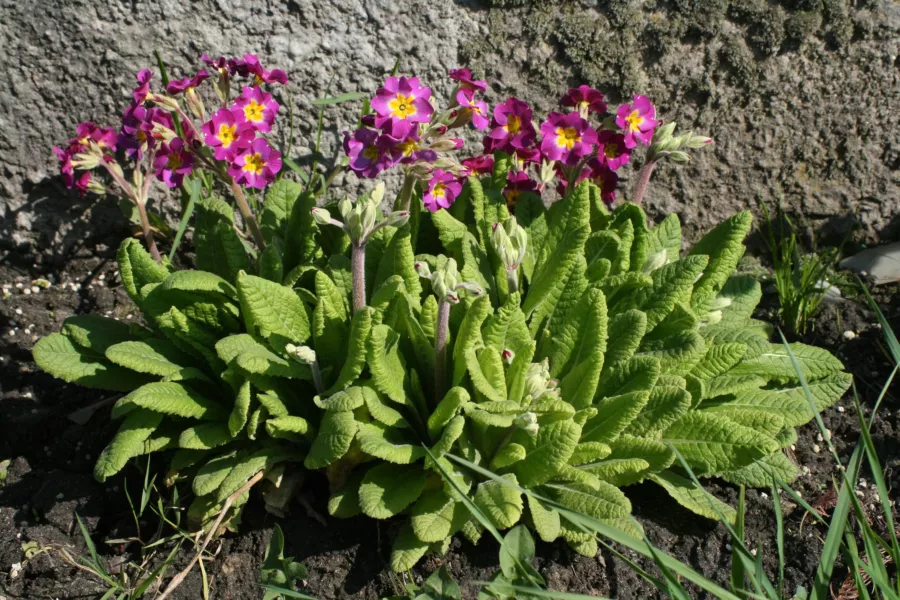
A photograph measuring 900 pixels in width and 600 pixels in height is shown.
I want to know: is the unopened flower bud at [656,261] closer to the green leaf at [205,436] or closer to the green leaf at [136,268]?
the green leaf at [205,436]

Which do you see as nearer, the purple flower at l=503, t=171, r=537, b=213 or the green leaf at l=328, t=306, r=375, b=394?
the green leaf at l=328, t=306, r=375, b=394

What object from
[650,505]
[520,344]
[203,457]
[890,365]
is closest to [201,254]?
[203,457]

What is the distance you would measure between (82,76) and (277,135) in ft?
2.65

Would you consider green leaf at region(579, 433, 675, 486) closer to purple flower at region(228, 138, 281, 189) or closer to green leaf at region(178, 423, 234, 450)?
green leaf at region(178, 423, 234, 450)

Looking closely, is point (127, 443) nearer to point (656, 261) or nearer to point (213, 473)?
point (213, 473)

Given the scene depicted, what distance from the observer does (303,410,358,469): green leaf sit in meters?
2.45

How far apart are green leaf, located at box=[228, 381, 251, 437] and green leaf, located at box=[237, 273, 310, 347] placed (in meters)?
0.21

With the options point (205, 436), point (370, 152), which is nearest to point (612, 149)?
point (370, 152)

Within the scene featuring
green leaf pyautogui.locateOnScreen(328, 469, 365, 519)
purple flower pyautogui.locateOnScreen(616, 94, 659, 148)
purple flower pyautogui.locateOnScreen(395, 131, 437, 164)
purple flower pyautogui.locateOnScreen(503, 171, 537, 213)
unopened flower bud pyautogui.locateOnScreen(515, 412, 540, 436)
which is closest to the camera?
unopened flower bud pyautogui.locateOnScreen(515, 412, 540, 436)

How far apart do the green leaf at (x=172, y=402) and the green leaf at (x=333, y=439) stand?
0.42 metres

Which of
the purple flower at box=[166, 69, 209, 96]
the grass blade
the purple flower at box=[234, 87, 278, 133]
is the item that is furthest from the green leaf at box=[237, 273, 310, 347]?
the purple flower at box=[166, 69, 209, 96]

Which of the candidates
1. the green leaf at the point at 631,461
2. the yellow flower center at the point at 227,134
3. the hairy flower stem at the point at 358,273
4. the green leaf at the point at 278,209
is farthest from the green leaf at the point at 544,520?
the yellow flower center at the point at 227,134

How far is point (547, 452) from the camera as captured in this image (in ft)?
8.30

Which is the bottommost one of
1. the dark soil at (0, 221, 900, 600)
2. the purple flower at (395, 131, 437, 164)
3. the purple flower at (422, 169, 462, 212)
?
the dark soil at (0, 221, 900, 600)
